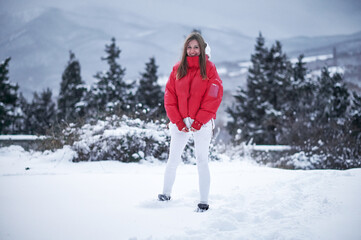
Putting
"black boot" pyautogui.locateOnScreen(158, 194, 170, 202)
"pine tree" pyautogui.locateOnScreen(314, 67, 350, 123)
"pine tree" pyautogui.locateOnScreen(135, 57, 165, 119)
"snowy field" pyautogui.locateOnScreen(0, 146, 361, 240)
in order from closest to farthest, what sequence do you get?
"snowy field" pyautogui.locateOnScreen(0, 146, 361, 240) → "black boot" pyautogui.locateOnScreen(158, 194, 170, 202) → "pine tree" pyautogui.locateOnScreen(314, 67, 350, 123) → "pine tree" pyautogui.locateOnScreen(135, 57, 165, 119)

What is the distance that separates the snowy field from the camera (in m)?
2.08

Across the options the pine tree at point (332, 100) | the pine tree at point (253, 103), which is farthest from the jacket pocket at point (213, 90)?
the pine tree at point (253, 103)

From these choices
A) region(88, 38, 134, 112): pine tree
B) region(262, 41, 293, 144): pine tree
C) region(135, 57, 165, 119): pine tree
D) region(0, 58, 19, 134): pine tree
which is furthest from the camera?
region(135, 57, 165, 119): pine tree

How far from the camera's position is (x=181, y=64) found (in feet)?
9.32

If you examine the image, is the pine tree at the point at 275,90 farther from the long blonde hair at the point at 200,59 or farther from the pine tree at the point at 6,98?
the pine tree at the point at 6,98

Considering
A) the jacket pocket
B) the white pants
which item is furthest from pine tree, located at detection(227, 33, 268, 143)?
the jacket pocket

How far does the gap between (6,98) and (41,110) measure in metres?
3.38

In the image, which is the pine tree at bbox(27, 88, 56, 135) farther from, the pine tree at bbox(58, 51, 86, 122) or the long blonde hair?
the long blonde hair

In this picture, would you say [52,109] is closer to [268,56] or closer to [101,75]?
[101,75]

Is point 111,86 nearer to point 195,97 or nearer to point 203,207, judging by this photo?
point 195,97

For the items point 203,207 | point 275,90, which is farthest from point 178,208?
point 275,90

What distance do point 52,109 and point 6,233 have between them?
23.8 meters

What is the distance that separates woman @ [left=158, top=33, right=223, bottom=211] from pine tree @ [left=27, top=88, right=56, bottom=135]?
72.0ft

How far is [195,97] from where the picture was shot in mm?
2754
